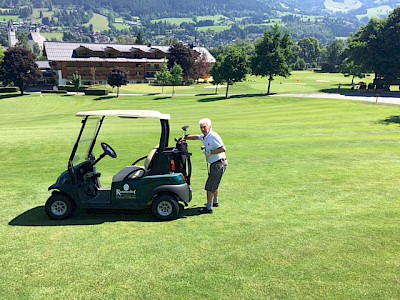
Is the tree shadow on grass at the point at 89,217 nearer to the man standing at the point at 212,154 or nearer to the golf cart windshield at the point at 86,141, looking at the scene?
the man standing at the point at 212,154

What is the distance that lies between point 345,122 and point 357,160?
41.6ft

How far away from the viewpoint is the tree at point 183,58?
8919 centimetres

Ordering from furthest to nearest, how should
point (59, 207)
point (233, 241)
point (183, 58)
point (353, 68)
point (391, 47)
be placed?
point (183, 58) → point (353, 68) → point (391, 47) → point (59, 207) → point (233, 241)

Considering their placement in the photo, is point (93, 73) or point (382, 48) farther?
point (93, 73)

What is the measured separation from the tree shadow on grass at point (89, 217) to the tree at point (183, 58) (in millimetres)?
84242

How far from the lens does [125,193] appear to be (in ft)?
24.8

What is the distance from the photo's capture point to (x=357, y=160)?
12.8 m

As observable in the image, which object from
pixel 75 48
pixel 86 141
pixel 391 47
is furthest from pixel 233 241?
pixel 75 48

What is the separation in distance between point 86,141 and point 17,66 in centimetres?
6804

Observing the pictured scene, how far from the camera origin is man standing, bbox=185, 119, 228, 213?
24.9ft

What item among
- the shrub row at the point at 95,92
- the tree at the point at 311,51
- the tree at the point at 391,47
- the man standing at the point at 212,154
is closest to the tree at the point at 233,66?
the tree at the point at 391,47

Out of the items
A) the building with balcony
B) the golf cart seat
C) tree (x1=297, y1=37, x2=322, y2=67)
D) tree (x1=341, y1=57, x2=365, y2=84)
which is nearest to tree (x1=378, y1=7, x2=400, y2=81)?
tree (x1=341, y1=57, x2=365, y2=84)

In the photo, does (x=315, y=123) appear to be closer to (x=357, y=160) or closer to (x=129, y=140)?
(x=357, y=160)

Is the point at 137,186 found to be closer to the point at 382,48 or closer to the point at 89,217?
the point at 89,217
